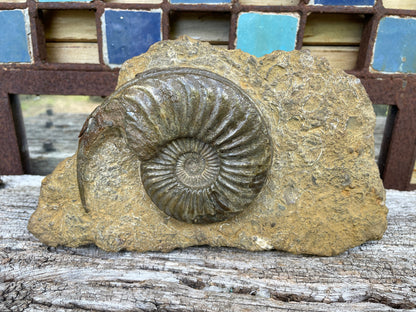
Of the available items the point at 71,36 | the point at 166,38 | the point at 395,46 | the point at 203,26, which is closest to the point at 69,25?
the point at 71,36

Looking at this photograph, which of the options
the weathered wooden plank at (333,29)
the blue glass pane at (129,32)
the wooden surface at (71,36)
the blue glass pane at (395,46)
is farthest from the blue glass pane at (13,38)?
the blue glass pane at (395,46)

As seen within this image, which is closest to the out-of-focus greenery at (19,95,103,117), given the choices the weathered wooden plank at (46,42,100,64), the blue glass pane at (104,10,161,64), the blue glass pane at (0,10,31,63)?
the weathered wooden plank at (46,42,100,64)

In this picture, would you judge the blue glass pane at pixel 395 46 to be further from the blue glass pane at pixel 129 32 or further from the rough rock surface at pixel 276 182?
the blue glass pane at pixel 129 32

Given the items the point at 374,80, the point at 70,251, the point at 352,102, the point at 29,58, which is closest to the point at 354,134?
the point at 352,102

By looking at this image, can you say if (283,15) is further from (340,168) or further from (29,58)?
(29,58)

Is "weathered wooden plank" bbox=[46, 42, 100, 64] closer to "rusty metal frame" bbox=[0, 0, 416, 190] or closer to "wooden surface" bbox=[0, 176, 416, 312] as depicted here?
"rusty metal frame" bbox=[0, 0, 416, 190]
